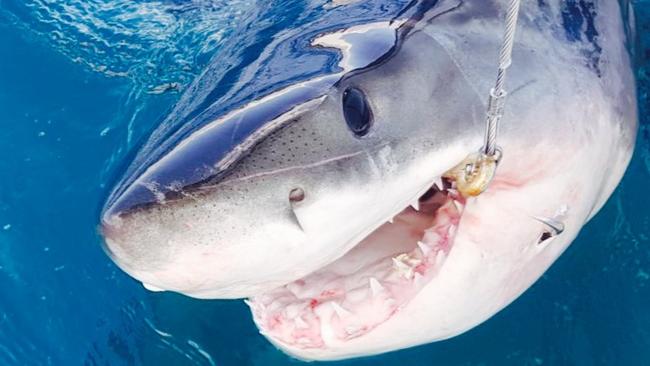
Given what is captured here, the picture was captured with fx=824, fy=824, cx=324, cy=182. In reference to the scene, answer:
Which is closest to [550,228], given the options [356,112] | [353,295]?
[353,295]

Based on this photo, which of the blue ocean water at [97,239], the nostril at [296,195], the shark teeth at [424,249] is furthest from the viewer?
the blue ocean water at [97,239]

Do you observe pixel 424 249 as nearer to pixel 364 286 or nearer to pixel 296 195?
pixel 364 286

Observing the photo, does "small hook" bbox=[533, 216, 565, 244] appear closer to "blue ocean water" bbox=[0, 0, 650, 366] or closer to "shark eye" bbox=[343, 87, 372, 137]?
"shark eye" bbox=[343, 87, 372, 137]

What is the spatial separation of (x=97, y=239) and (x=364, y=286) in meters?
0.44

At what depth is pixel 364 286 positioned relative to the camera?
135 centimetres

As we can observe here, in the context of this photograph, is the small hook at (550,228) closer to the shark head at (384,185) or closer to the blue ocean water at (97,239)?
the shark head at (384,185)

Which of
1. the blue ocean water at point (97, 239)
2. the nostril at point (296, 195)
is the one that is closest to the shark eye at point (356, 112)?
the nostril at point (296, 195)

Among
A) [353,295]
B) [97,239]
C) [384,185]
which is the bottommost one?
[353,295]

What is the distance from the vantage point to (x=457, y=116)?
3.92 ft

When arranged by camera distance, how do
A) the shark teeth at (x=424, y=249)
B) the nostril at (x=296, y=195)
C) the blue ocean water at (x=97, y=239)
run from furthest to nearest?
the blue ocean water at (x=97, y=239) < the shark teeth at (x=424, y=249) < the nostril at (x=296, y=195)

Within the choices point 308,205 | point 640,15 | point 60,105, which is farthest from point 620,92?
point 60,105

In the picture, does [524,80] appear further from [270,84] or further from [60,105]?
[60,105]

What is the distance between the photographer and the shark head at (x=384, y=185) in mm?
1037

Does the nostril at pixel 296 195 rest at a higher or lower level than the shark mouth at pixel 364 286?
higher
